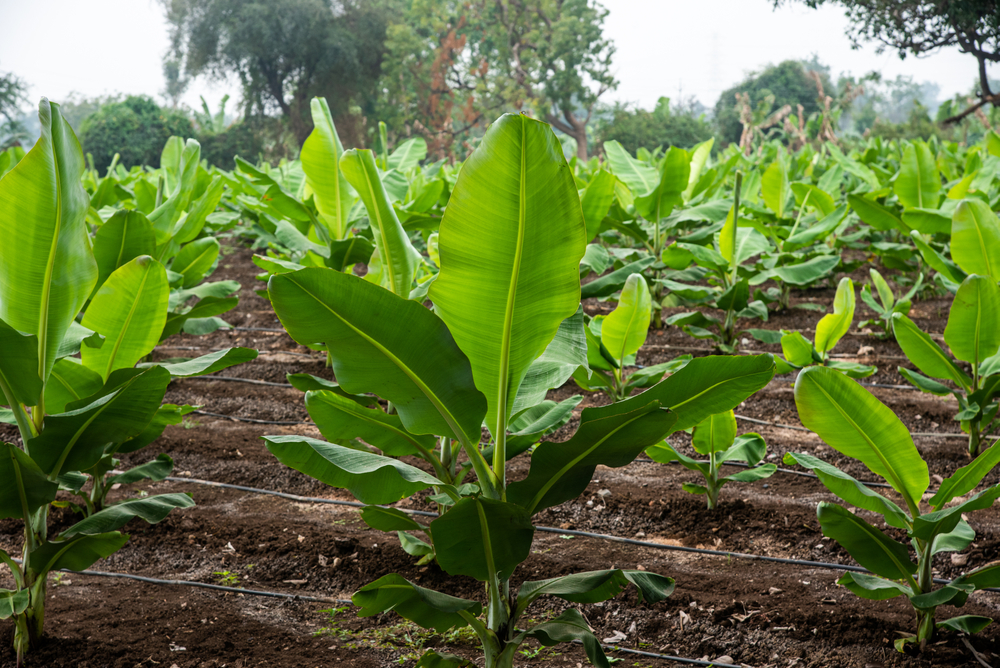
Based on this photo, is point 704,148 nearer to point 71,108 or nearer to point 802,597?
point 802,597

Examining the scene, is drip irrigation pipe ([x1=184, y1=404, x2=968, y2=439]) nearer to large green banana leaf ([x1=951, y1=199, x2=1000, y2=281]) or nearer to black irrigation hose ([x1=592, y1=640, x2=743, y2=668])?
large green banana leaf ([x1=951, y1=199, x2=1000, y2=281])

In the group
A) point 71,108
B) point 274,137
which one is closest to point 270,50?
point 274,137

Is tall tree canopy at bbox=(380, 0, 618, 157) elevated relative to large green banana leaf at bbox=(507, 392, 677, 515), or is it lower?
elevated

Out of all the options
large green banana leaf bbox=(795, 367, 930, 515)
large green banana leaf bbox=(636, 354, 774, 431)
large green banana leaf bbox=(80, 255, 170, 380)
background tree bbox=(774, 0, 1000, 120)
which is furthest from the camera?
background tree bbox=(774, 0, 1000, 120)

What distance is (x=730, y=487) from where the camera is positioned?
2.28 meters

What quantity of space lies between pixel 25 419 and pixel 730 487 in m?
1.88

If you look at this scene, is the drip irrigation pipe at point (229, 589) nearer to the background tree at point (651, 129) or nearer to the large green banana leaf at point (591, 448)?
the large green banana leaf at point (591, 448)

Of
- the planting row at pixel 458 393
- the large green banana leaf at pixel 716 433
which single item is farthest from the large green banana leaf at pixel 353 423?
the large green banana leaf at pixel 716 433

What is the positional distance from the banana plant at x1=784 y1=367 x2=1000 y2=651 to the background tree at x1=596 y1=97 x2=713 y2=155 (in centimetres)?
2308

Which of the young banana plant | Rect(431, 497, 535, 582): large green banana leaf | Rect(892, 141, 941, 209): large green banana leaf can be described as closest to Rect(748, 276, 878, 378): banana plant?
the young banana plant

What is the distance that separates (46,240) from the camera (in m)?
1.25

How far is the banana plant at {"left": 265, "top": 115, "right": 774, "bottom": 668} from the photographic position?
0.98m

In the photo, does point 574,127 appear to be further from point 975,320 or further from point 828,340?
point 975,320

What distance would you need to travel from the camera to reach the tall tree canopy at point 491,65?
78.3 ft
